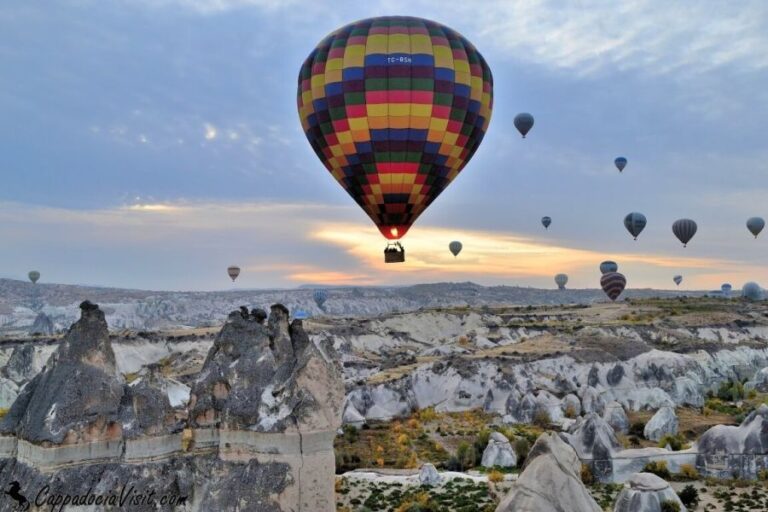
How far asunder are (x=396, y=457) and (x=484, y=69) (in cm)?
2191

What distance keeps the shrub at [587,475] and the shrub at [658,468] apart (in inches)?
110

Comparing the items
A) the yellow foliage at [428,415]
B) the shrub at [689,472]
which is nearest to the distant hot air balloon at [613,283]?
the yellow foliage at [428,415]

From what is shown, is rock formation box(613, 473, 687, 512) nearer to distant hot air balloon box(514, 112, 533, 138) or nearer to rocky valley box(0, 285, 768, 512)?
rocky valley box(0, 285, 768, 512)

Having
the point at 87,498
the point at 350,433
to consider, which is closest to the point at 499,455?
the point at 350,433

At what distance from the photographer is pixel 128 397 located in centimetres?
1694

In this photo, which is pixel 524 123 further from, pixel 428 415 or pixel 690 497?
pixel 690 497

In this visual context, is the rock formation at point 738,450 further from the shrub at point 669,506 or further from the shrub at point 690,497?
the shrub at point 669,506

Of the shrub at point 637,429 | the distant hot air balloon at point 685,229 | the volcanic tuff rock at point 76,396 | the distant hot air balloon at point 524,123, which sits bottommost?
the shrub at point 637,429

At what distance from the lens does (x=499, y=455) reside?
36.4m

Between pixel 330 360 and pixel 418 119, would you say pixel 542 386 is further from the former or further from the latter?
pixel 330 360

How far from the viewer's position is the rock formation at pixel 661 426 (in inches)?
1715

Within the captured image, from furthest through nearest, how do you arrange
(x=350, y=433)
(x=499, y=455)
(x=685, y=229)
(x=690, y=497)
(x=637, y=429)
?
(x=685, y=229) < (x=350, y=433) < (x=637, y=429) < (x=499, y=455) < (x=690, y=497)

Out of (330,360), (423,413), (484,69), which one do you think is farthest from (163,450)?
(423,413)

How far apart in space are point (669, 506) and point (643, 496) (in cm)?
151
